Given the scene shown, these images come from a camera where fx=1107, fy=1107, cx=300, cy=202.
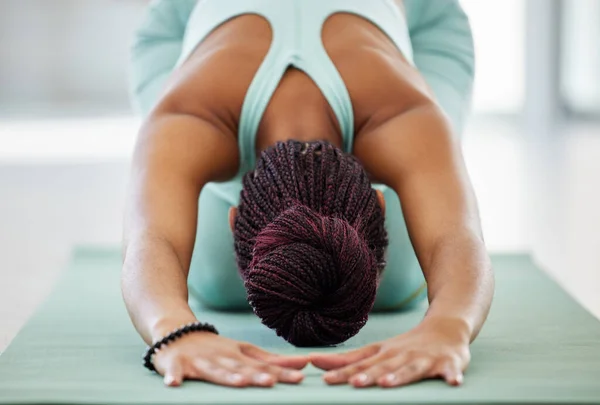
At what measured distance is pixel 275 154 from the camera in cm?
179

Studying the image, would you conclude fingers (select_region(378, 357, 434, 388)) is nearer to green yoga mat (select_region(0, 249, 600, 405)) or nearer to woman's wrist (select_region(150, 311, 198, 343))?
green yoga mat (select_region(0, 249, 600, 405))

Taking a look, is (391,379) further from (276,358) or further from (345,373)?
(276,358)

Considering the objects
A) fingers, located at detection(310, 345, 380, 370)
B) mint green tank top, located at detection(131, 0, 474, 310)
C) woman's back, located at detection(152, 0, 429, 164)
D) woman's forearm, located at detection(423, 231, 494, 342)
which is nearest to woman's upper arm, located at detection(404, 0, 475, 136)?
mint green tank top, located at detection(131, 0, 474, 310)

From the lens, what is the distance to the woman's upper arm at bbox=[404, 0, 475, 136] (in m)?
2.48

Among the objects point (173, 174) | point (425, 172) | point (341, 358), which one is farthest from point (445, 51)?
point (341, 358)

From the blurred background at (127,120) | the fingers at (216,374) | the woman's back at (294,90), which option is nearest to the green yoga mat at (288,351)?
the fingers at (216,374)

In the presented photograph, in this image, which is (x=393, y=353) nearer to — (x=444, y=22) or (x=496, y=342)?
(x=496, y=342)

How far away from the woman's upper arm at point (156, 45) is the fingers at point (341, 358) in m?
1.15

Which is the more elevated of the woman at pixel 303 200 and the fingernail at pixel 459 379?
the woman at pixel 303 200

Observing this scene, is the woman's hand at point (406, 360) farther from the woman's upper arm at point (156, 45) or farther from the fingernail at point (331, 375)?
the woman's upper arm at point (156, 45)

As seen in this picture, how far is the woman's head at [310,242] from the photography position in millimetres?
1581

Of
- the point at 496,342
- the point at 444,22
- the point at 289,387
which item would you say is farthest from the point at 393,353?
the point at 444,22

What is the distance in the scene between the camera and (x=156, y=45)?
2.60 m

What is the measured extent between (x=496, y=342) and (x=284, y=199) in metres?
0.44
